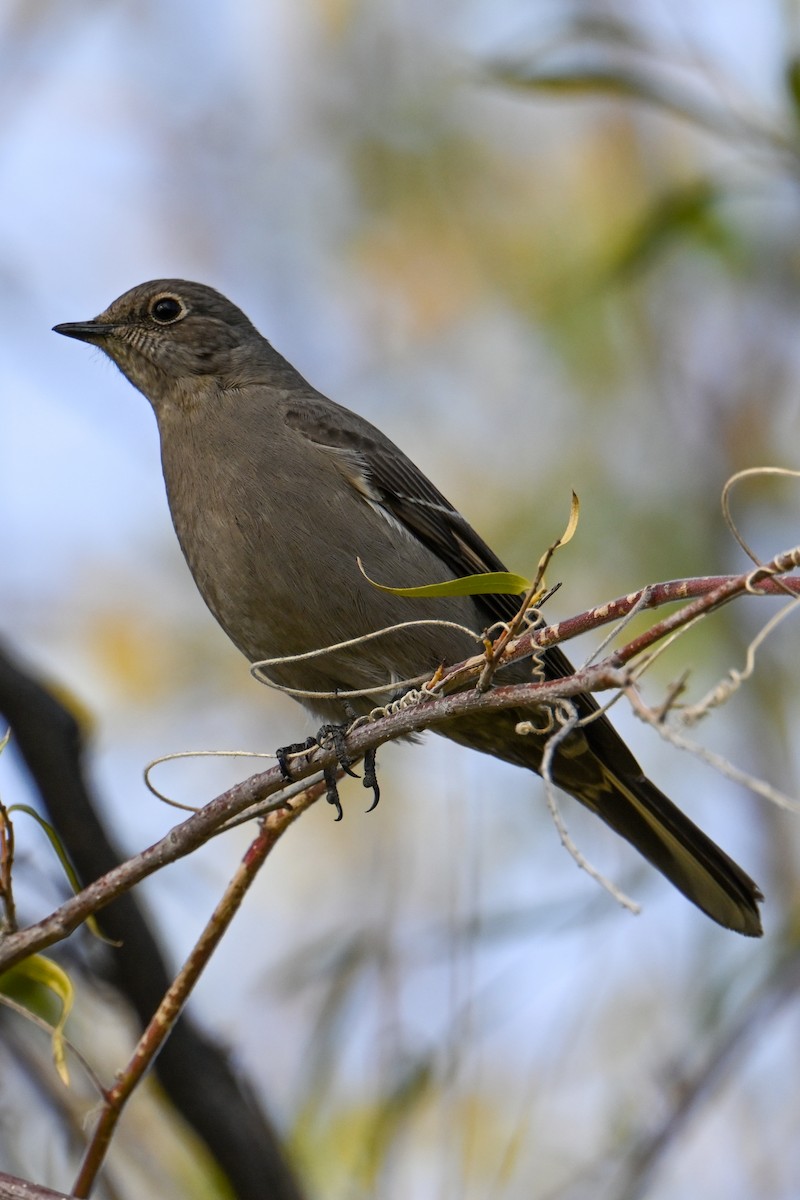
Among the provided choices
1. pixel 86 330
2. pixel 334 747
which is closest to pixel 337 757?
pixel 334 747

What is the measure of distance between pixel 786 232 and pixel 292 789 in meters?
6.02

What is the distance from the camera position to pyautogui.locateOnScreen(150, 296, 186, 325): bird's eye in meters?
7.16

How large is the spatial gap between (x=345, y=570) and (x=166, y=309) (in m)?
2.35

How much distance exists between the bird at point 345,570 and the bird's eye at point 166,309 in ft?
1.98

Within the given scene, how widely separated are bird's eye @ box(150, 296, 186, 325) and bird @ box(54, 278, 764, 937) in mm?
604

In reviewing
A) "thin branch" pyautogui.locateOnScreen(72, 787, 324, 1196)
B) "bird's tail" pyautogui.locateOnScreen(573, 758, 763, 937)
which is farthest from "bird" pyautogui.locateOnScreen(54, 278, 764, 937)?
"thin branch" pyautogui.locateOnScreen(72, 787, 324, 1196)

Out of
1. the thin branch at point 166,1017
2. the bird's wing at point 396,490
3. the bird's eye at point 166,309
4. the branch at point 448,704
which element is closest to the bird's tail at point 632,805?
the bird's wing at point 396,490

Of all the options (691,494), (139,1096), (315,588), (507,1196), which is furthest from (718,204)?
(139,1096)

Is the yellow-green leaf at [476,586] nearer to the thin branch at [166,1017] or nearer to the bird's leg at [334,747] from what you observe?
the bird's leg at [334,747]

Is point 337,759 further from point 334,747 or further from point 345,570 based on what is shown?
point 345,570

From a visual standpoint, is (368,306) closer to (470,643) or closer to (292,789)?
(470,643)

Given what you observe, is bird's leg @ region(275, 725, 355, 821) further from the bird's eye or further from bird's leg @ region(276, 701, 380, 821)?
the bird's eye

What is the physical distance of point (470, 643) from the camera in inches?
235

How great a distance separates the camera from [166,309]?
7.20 metres
